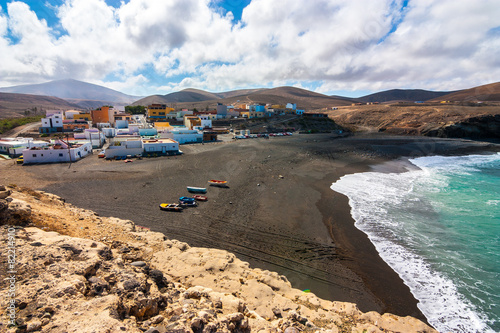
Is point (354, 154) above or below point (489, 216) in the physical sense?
above

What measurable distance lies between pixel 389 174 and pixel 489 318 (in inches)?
818

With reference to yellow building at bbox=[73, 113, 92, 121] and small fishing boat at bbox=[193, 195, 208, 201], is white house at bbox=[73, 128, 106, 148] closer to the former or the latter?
yellow building at bbox=[73, 113, 92, 121]

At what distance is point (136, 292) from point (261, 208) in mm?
12943

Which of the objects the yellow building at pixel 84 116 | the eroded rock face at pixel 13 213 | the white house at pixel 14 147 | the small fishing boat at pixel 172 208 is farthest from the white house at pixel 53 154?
the yellow building at pixel 84 116

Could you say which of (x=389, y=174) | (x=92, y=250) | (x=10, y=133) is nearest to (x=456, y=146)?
(x=389, y=174)

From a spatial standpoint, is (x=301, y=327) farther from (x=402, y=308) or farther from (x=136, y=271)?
(x=402, y=308)

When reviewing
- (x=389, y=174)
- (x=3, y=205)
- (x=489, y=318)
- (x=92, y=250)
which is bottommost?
(x=489, y=318)

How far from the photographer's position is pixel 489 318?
30.9ft

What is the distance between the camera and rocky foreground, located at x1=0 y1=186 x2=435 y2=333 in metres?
4.29

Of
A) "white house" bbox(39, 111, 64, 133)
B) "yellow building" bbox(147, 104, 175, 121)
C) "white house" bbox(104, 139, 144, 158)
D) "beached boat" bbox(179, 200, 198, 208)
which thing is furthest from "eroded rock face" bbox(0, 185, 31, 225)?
"yellow building" bbox(147, 104, 175, 121)

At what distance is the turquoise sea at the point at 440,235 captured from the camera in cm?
998

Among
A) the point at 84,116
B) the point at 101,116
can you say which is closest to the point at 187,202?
the point at 101,116

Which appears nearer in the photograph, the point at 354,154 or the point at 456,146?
the point at 354,154

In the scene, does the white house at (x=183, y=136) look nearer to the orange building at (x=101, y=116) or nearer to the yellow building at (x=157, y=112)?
the yellow building at (x=157, y=112)
